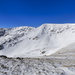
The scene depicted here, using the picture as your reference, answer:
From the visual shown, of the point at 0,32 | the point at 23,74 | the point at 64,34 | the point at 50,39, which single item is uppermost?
the point at 0,32

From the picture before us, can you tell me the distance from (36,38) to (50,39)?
8128 mm

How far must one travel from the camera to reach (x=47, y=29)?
1711 inches

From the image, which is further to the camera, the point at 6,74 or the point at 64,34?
the point at 64,34

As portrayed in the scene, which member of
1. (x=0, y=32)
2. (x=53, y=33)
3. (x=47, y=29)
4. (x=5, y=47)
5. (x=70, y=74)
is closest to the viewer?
(x=70, y=74)

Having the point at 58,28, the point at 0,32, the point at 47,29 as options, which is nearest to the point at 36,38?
the point at 47,29

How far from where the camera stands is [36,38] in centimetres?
3734

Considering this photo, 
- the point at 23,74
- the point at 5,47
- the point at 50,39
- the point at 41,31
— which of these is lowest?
the point at 23,74

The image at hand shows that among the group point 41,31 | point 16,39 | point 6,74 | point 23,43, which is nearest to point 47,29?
point 41,31

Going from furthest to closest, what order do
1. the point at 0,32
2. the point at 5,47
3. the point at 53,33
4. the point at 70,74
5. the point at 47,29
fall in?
the point at 0,32
the point at 47,29
the point at 53,33
the point at 5,47
the point at 70,74

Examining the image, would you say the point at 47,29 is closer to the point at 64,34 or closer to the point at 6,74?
the point at 64,34

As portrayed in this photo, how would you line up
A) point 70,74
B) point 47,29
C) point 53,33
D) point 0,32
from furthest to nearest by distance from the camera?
1. point 0,32
2. point 47,29
3. point 53,33
4. point 70,74

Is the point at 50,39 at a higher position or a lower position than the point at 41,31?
lower

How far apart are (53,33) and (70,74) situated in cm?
3723

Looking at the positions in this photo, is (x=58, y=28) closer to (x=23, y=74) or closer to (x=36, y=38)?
(x=36, y=38)
